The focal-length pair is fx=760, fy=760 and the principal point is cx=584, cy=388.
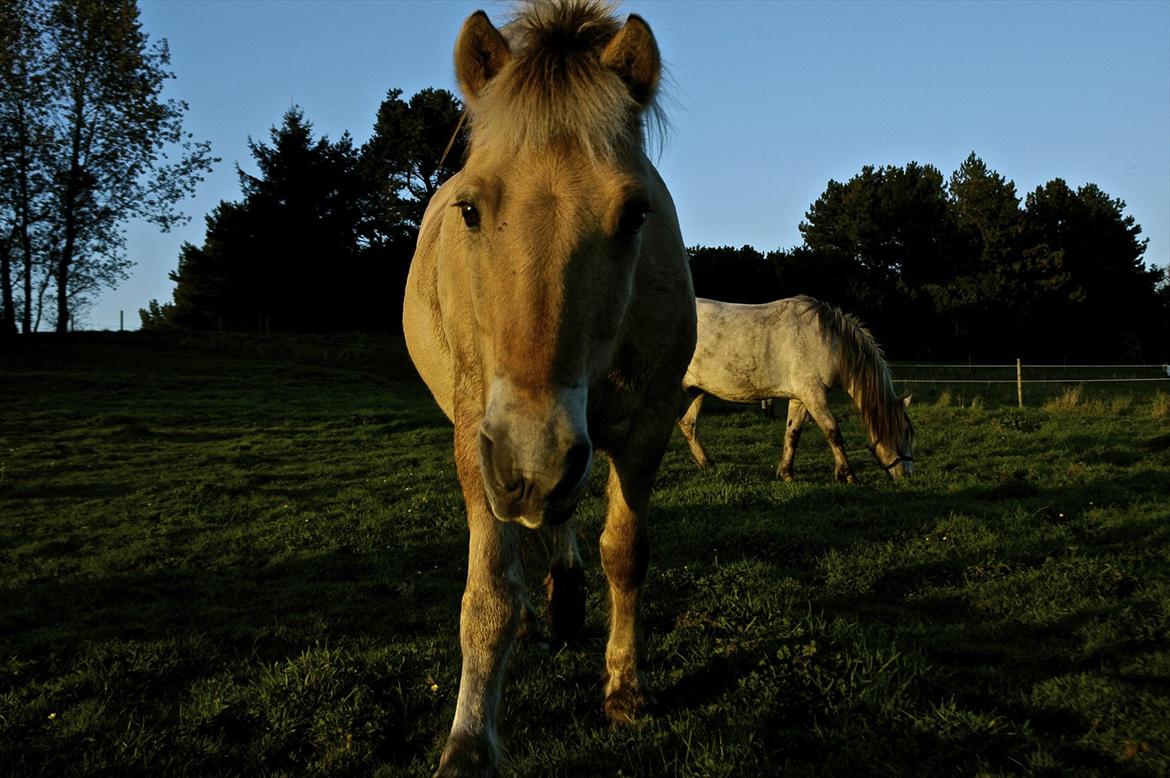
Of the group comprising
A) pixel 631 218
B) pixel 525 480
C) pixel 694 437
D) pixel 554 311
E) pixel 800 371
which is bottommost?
pixel 694 437

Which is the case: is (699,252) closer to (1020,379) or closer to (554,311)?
(1020,379)

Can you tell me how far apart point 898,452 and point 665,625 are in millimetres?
6231

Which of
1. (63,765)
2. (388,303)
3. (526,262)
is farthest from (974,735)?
(388,303)

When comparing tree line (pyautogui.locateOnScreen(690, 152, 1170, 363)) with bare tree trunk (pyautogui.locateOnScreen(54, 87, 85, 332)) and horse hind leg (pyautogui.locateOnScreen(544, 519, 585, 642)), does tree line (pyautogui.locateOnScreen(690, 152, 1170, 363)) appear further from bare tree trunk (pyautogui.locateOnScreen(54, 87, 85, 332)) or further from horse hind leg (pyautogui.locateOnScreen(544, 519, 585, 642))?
horse hind leg (pyautogui.locateOnScreen(544, 519, 585, 642))

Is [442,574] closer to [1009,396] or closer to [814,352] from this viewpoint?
[814,352]

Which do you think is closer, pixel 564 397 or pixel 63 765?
pixel 564 397

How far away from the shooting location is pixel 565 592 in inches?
157

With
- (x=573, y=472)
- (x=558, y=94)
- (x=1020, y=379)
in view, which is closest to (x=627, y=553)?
(x=573, y=472)

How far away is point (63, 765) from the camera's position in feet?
9.89

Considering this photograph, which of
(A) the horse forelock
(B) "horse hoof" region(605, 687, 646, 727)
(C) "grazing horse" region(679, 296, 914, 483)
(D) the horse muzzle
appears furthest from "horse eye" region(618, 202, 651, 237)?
(A) the horse forelock

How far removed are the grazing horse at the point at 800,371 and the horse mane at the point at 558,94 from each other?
23.4 feet

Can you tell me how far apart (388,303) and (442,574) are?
35275 millimetres

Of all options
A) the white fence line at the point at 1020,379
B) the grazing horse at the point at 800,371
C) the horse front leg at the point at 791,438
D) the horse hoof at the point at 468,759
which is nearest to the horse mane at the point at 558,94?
the horse hoof at the point at 468,759

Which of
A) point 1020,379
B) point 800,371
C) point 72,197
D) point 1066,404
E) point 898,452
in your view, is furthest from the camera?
point 72,197
